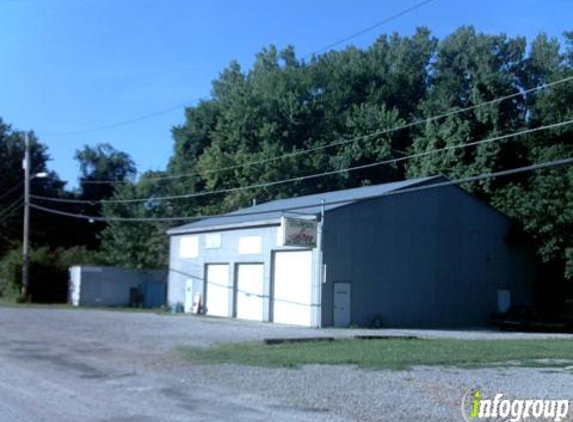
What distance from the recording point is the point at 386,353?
2033 cm

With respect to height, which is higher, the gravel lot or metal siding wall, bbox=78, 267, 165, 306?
metal siding wall, bbox=78, 267, 165, 306

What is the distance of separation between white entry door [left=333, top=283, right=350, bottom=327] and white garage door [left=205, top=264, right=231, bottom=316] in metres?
8.42

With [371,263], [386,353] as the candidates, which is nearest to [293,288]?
[371,263]

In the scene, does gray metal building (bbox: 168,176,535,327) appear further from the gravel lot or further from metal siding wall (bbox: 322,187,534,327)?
the gravel lot

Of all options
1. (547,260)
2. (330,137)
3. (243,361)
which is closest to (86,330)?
(243,361)

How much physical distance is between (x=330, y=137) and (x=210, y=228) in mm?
21449

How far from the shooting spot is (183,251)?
4759 cm

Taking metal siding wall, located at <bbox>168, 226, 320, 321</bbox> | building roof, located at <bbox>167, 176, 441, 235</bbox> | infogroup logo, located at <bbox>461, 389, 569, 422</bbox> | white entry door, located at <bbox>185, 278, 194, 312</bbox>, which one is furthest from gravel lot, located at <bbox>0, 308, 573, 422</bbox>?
white entry door, located at <bbox>185, 278, 194, 312</bbox>

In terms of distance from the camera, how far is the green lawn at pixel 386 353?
18516 millimetres

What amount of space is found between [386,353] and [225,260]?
22999 mm

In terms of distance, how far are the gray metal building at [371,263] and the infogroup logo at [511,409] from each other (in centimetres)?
2121

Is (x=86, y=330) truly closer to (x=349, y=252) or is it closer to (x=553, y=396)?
(x=349, y=252)

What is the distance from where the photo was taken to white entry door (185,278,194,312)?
151 ft

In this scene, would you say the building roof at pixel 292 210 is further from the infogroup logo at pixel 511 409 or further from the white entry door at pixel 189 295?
the infogroup logo at pixel 511 409
